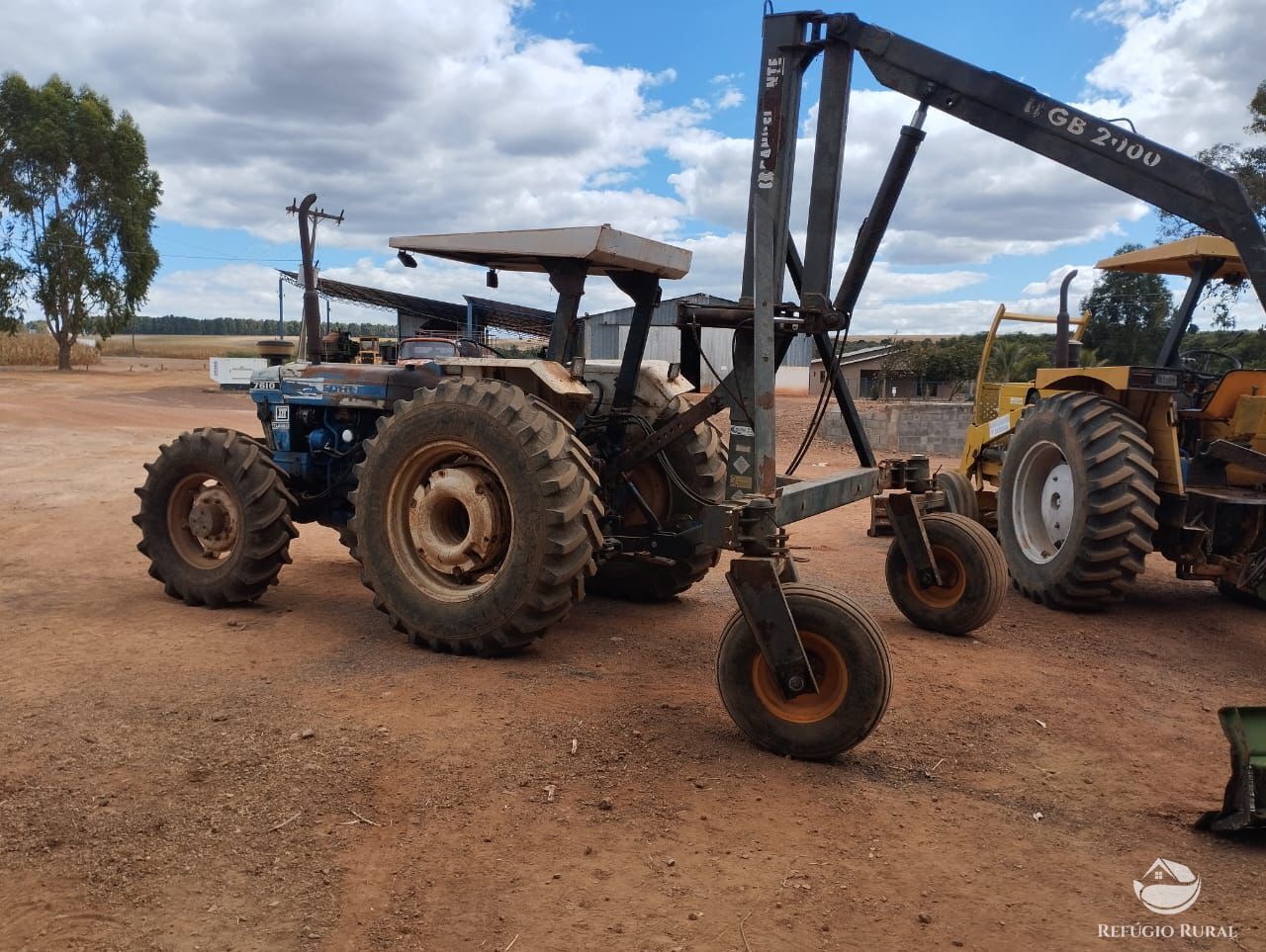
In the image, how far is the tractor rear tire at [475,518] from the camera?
4.92 m

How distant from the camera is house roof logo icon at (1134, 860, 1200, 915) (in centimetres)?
290

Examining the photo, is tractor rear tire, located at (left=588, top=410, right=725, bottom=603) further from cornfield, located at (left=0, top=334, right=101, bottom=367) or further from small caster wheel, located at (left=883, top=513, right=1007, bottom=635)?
cornfield, located at (left=0, top=334, right=101, bottom=367)

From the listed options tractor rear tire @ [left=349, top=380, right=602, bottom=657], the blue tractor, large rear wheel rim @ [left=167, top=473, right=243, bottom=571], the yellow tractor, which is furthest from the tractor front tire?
large rear wheel rim @ [left=167, top=473, right=243, bottom=571]

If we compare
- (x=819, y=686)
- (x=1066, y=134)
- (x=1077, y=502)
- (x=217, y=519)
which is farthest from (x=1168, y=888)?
(x=217, y=519)

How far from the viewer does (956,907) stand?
A: 2875 millimetres

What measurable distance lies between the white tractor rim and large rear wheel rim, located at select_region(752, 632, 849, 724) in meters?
3.83

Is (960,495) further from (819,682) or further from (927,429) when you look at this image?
(927,429)

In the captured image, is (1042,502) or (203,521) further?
(1042,502)

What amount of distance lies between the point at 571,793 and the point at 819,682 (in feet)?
3.59

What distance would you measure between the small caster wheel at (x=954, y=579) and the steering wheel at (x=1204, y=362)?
3025mm

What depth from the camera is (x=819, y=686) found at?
393 centimetres

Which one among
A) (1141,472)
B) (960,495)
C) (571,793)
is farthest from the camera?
(960,495)

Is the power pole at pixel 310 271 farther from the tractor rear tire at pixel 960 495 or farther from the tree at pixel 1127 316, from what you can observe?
the tree at pixel 1127 316

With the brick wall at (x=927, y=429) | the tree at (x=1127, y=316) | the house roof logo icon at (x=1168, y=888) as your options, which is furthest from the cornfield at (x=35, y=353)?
the house roof logo icon at (x=1168, y=888)
